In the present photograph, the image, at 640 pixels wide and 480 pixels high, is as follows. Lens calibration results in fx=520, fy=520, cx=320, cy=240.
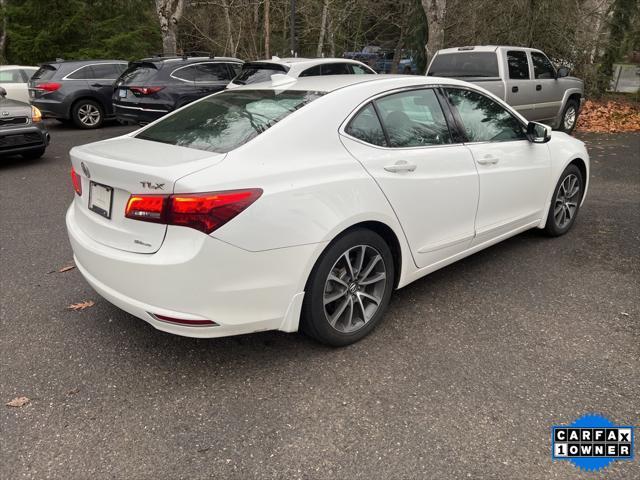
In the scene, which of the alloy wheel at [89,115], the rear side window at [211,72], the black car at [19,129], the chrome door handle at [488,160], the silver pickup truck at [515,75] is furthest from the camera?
the alloy wheel at [89,115]

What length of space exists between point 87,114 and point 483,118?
436 inches

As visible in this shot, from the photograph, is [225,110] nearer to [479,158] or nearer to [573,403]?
[479,158]

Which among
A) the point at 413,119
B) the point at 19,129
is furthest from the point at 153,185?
the point at 19,129

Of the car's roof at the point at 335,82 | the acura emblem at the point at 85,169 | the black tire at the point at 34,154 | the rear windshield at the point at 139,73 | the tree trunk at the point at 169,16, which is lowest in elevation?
the black tire at the point at 34,154

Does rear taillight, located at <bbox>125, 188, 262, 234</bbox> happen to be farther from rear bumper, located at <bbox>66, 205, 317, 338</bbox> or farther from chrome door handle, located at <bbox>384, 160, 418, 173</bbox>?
chrome door handle, located at <bbox>384, 160, 418, 173</bbox>

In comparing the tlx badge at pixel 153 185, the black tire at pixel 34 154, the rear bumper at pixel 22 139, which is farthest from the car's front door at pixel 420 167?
the black tire at pixel 34 154

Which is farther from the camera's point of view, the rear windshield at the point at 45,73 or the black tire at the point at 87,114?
the black tire at the point at 87,114

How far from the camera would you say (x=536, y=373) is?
290 centimetres

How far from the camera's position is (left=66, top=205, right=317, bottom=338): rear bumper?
249 cm

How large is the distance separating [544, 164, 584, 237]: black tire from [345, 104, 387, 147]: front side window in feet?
7.75

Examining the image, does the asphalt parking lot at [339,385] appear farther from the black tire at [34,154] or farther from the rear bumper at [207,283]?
the black tire at [34,154]

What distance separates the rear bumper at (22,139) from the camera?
26.7 feet

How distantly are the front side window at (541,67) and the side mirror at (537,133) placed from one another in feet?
22.7

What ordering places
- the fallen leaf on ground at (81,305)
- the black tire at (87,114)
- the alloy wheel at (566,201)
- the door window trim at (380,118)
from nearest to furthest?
the door window trim at (380,118), the fallen leaf on ground at (81,305), the alloy wheel at (566,201), the black tire at (87,114)
